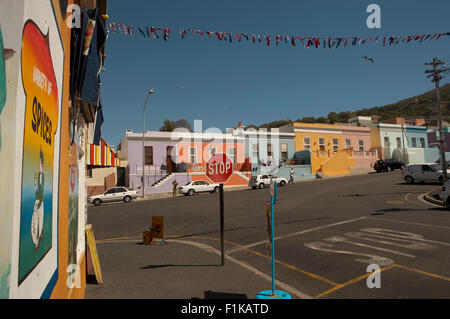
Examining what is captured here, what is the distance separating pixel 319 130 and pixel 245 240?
127ft

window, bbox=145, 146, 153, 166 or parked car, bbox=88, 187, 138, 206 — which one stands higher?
window, bbox=145, 146, 153, 166

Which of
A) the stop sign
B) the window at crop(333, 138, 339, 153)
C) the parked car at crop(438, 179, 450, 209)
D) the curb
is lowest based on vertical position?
the curb

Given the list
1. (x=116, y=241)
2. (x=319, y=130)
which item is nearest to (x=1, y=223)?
(x=116, y=241)

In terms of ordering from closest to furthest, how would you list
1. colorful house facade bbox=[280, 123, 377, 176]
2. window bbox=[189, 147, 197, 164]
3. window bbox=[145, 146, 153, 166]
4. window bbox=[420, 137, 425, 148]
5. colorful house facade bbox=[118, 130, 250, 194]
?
1. colorful house facade bbox=[118, 130, 250, 194]
2. window bbox=[145, 146, 153, 166]
3. window bbox=[189, 147, 197, 164]
4. colorful house facade bbox=[280, 123, 377, 176]
5. window bbox=[420, 137, 425, 148]

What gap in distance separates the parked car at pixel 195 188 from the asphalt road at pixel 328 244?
11.8 metres

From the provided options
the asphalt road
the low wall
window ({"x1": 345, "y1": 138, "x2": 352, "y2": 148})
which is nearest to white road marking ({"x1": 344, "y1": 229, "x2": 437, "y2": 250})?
the asphalt road

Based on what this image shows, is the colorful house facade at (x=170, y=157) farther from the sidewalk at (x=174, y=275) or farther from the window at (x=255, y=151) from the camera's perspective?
the sidewalk at (x=174, y=275)

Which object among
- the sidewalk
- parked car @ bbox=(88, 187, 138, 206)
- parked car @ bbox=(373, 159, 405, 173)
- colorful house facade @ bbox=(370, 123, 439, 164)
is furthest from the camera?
colorful house facade @ bbox=(370, 123, 439, 164)

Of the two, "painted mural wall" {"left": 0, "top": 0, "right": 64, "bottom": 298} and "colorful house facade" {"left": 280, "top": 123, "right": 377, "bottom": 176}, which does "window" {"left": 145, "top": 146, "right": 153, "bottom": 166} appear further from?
"painted mural wall" {"left": 0, "top": 0, "right": 64, "bottom": 298}

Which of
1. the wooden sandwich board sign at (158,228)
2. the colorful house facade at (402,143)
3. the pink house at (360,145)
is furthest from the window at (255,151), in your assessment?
the wooden sandwich board sign at (158,228)

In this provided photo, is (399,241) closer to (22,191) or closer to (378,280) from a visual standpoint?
(378,280)

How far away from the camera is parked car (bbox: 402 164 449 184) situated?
2561 cm

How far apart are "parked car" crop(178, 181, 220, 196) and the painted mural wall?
25596 millimetres
